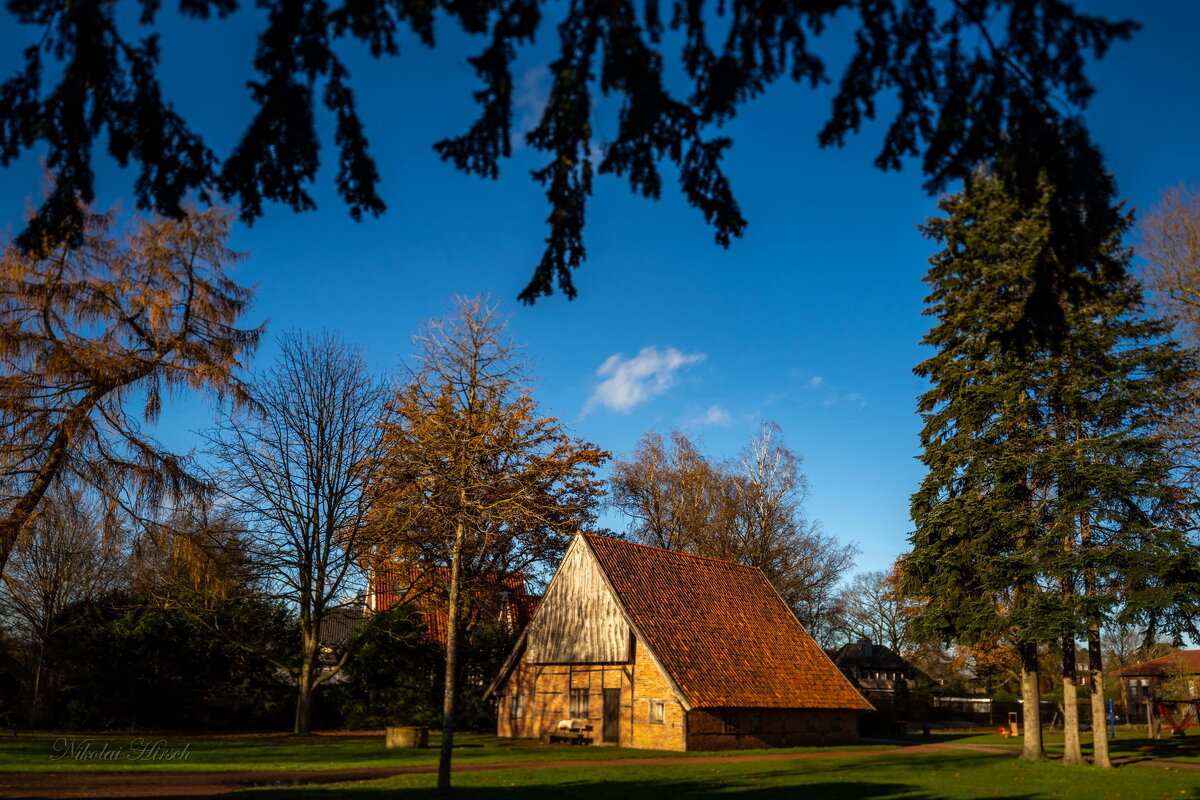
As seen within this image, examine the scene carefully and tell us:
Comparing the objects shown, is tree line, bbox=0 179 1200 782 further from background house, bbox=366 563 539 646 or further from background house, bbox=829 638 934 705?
background house, bbox=829 638 934 705

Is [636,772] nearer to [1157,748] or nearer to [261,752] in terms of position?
[261,752]

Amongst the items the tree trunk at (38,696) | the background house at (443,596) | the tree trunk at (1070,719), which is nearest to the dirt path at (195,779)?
the tree trunk at (1070,719)

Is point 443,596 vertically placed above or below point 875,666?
above

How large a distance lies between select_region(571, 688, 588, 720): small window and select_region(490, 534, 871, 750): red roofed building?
5 cm

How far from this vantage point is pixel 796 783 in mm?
18891

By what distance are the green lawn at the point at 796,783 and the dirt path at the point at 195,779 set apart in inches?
35.9

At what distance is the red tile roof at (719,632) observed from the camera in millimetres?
28828

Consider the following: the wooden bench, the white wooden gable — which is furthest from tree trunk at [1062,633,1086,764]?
the wooden bench

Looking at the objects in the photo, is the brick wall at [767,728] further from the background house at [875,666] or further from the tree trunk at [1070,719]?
the background house at [875,666]

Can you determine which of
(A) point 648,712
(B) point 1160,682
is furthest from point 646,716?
(B) point 1160,682

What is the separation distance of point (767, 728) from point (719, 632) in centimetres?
381

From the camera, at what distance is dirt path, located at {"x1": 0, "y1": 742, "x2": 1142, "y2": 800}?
14.4 metres

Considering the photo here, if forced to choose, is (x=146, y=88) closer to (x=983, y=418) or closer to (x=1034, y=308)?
(x=1034, y=308)

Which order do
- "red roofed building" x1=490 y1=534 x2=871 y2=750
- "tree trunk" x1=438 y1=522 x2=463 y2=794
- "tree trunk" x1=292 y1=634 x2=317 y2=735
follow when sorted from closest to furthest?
"tree trunk" x1=438 y1=522 x2=463 y2=794
"red roofed building" x1=490 y1=534 x2=871 y2=750
"tree trunk" x1=292 y1=634 x2=317 y2=735
